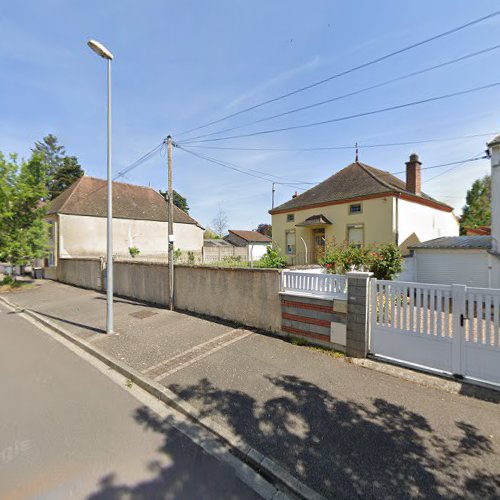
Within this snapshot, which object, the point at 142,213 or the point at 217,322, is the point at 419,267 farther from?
the point at 142,213

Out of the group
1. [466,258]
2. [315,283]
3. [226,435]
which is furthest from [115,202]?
[466,258]

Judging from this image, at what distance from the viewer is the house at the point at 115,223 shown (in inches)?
696

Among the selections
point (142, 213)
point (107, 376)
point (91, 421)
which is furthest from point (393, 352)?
point (142, 213)

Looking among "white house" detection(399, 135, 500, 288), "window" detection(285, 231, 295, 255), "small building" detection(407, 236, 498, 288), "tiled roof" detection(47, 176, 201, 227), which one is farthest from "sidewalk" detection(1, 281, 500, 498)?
"tiled roof" detection(47, 176, 201, 227)

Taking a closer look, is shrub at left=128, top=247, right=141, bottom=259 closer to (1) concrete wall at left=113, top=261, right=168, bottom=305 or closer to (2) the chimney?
(1) concrete wall at left=113, top=261, right=168, bottom=305

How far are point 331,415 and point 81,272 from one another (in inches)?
612

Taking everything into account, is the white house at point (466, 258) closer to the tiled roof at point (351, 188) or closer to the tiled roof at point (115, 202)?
the tiled roof at point (351, 188)

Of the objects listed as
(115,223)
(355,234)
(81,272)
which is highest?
(115,223)

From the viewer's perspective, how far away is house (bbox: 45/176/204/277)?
17.7 meters

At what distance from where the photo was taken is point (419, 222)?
14.7 metres

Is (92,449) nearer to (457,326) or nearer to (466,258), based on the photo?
(457,326)

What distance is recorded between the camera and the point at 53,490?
95.6 inches

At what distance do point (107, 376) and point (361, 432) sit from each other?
4.22m

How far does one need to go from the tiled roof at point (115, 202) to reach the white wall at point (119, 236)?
1.49 ft
